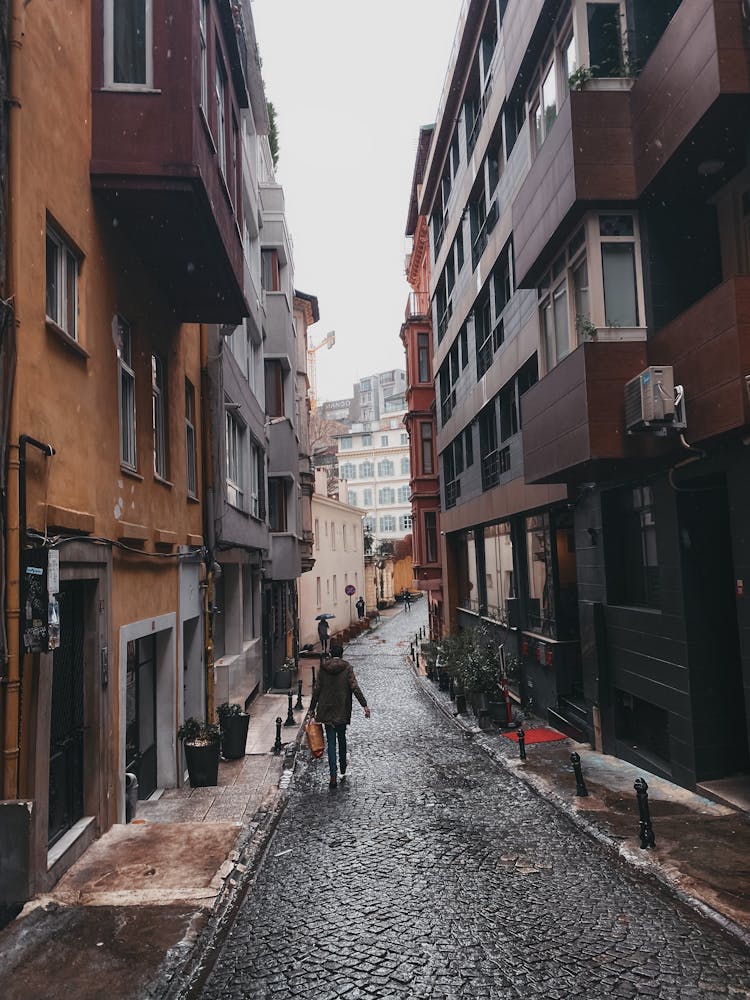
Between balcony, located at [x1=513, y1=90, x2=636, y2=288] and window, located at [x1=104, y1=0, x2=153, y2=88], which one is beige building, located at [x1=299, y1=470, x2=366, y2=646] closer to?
balcony, located at [x1=513, y1=90, x2=636, y2=288]

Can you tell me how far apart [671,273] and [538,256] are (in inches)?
88.0

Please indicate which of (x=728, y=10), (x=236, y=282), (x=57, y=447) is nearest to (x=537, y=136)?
(x=728, y=10)

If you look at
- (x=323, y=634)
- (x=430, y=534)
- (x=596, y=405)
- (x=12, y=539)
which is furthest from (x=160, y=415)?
(x=323, y=634)

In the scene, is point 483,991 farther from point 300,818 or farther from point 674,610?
point 674,610

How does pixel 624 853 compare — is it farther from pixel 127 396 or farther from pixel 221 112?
pixel 221 112

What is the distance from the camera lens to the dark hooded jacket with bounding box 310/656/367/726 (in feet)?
36.3

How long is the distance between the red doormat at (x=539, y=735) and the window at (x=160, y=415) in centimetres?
791

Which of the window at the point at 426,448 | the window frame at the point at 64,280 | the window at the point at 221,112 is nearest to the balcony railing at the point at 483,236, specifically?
the window at the point at 221,112

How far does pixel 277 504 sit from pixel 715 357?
18446mm

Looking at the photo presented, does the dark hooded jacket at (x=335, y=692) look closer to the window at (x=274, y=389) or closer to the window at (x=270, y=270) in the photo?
the window at (x=274, y=389)

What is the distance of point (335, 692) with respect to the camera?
36.6ft

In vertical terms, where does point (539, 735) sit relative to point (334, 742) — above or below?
below

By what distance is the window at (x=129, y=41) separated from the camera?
8.57 meters

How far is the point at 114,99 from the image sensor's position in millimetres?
8281
